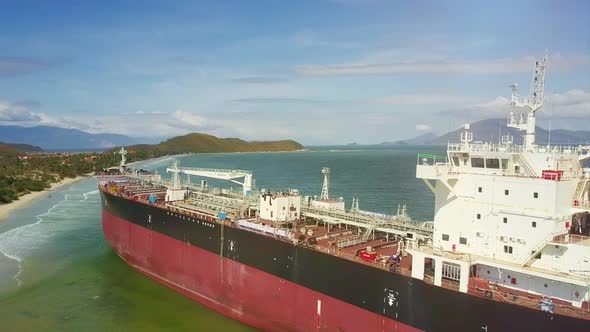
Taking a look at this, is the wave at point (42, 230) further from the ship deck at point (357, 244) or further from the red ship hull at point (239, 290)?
the ship deck at point (357, 244)

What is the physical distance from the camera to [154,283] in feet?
77.4

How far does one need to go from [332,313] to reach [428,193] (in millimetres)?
36900

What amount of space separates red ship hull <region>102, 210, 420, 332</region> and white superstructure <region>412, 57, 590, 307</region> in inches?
124

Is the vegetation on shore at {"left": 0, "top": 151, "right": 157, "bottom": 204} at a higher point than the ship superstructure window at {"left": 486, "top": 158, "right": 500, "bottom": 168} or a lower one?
lower

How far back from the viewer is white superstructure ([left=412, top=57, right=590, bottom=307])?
443 inches

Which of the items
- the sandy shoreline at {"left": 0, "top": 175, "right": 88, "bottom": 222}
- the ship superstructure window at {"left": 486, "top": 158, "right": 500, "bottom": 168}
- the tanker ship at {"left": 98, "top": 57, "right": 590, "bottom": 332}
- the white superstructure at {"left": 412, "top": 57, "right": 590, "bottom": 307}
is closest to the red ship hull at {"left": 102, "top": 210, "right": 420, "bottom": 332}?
the tanker ship at {"left": 98, "top": 57, "right": 590, "bottom": 332}

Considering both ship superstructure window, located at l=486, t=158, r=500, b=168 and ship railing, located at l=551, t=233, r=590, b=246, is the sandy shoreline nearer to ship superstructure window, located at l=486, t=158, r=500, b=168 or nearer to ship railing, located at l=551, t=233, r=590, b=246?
ship superstructure window, located at l=486, t=158, r=500, b=168

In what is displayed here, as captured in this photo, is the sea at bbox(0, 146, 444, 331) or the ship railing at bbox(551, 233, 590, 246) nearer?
the ship railing at bbox(551, 233, 590, 246)

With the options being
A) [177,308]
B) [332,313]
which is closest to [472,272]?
[332,313]

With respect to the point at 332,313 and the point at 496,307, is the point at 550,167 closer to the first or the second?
the point at 496,307

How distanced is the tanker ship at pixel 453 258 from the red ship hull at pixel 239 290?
52 mm

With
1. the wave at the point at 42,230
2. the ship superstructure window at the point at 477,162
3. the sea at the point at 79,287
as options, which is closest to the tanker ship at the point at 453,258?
the ship superstructure window at the point at 477,162

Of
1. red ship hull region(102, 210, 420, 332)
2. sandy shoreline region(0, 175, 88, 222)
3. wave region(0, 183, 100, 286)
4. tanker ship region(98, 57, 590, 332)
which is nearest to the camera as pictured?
tanker ship region(98, 57, 590, 332)

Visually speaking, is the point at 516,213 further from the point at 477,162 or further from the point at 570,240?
the point at 477,162
